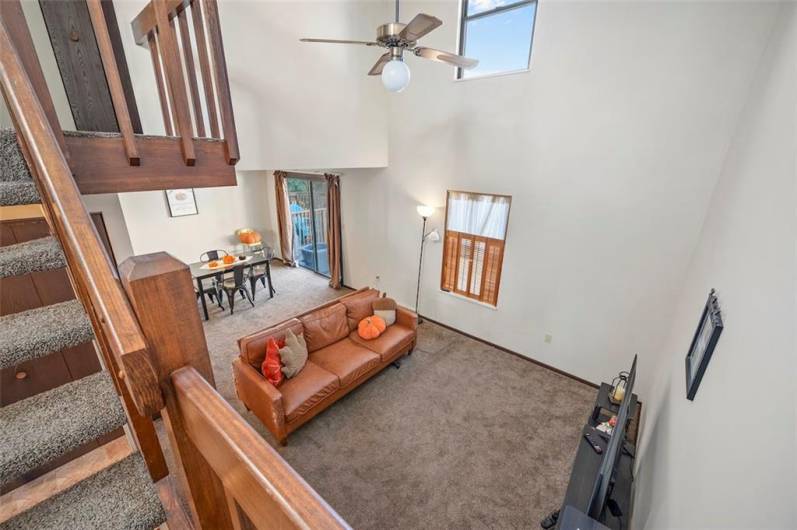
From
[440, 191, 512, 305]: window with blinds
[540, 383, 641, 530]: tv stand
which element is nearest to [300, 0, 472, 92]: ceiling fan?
[440, 191, 512, 305]: window with blinds

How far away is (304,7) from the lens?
344 centimetres

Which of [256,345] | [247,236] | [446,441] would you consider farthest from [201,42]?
[247,236]

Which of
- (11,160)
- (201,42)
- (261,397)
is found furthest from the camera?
(261,397)

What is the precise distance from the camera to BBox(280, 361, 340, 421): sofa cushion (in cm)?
303

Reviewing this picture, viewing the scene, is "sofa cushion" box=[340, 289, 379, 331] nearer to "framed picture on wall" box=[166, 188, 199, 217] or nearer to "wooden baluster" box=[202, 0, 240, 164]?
"wooden baluster" box=[202, 0, 240, 164]

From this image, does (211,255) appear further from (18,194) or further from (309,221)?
(18,194)

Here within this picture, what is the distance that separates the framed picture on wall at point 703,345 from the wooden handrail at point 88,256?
2181mm

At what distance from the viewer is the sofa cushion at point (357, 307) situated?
428cm

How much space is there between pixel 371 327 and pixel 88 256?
357 cm

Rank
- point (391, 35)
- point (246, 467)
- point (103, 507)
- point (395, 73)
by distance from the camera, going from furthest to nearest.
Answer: point (395, 73) < point (391, 35) < point (103, 507) < point (246, 467)

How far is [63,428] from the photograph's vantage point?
88 cm

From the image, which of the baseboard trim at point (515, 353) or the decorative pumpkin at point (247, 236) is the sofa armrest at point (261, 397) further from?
the decorative pumpkin at point (247, 236)

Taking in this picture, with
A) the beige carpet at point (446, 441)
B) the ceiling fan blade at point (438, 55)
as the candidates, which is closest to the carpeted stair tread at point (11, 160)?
the ceiling fan blade at point (438, 55)

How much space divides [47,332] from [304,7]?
3886 millimetres
